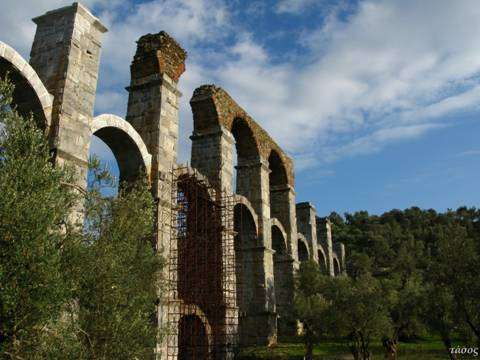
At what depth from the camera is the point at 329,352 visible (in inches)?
898

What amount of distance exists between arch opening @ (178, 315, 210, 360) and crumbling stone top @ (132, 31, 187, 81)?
835 cm

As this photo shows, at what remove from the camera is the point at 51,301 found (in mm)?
6531

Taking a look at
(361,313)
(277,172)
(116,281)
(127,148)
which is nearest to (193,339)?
(361,313)

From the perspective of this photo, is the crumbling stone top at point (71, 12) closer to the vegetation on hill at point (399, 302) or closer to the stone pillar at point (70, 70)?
the stone pillar at point (70, 70)

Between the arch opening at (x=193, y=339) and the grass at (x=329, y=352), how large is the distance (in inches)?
128

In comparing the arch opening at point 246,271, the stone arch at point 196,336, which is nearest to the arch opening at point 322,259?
the arch opening at point 246,271

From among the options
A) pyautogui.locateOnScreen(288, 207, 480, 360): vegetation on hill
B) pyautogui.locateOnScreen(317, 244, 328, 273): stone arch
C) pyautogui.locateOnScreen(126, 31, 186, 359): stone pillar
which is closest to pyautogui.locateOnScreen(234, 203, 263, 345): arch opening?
pyautogui.locateOnScreen(288, 207, 480, 360): vegetation on hill

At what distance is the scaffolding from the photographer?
16.0 m

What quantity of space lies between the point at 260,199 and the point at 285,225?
4730mm

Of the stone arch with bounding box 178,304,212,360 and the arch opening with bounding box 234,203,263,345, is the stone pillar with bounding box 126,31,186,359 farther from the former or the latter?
the arch opening with bounding box 234,203,263,345

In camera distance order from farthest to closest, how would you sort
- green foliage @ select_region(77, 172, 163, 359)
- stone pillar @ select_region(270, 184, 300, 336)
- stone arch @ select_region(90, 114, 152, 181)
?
stone pillar @ select_region(270, 184, 300, 336), stone arch @ select_region(90, 114, 152, 181), green foliage @ select_region(77, 172, 163, 359)

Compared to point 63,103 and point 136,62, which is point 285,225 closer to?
point 136,62

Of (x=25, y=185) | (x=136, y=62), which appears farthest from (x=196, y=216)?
(x=25, y=185)

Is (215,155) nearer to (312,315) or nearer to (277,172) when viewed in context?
(312,315)
